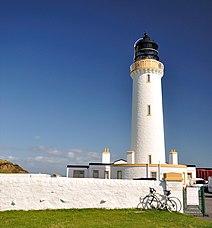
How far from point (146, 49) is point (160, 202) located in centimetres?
1608

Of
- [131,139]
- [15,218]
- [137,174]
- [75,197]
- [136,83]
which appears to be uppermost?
[136,83]

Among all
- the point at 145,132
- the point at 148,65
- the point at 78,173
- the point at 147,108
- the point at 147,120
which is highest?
the point at 148,65

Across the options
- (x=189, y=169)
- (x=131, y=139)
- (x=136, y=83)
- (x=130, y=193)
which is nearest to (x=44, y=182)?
(x=130, y=193)

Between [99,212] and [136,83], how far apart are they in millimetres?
14904

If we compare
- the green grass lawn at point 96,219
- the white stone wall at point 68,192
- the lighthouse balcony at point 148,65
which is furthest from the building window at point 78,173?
the green grass lawn at point 96,219

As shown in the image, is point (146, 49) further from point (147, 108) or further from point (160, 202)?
point (160, 202)

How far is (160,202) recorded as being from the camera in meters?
11.6

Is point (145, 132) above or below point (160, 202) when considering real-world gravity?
above

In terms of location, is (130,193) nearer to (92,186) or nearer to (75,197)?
(92,186)

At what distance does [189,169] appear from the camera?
27109mm

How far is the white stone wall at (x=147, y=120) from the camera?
21.7m

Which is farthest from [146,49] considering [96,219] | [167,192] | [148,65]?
[96,219]

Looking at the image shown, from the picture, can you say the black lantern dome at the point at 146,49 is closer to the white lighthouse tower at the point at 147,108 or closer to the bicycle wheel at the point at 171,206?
the white lighthouse tower at the point at 147,108

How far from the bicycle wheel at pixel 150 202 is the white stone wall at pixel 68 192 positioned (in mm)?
246
